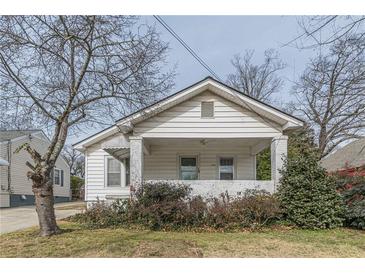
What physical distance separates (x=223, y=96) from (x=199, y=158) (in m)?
4.04

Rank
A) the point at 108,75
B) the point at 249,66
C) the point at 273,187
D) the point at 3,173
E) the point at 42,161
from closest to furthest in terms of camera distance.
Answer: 1. the point at 42,161
2. the point at 108,75
3. the point at 273,187
4. the point at 3,173
5. the point at 249,66

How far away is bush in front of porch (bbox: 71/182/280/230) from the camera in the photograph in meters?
10.9

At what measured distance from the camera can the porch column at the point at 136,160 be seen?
12.2 metres

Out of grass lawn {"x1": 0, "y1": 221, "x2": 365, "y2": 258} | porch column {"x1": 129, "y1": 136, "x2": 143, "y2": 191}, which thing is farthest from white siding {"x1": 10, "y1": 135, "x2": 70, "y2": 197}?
grass lawn {"x1": 0, "y1": 221, "x2": 365, "y2": 258}

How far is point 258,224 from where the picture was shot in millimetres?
10867

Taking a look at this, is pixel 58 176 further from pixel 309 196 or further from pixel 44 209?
pixel 309 196

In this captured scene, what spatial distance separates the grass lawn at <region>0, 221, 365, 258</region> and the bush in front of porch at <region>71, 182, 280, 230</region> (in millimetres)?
653

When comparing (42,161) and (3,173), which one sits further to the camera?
(3,173)

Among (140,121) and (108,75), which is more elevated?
(108,75)

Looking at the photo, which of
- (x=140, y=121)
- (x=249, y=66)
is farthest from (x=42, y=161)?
(x=249, y=66)

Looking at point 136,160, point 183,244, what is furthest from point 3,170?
point 183,244

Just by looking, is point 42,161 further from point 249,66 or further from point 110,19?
point 249,66

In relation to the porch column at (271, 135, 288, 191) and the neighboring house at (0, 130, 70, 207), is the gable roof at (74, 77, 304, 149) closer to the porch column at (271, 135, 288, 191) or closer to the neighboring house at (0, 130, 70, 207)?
the porch column at (271, 135, 288, 191)

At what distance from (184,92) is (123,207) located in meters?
4.30
